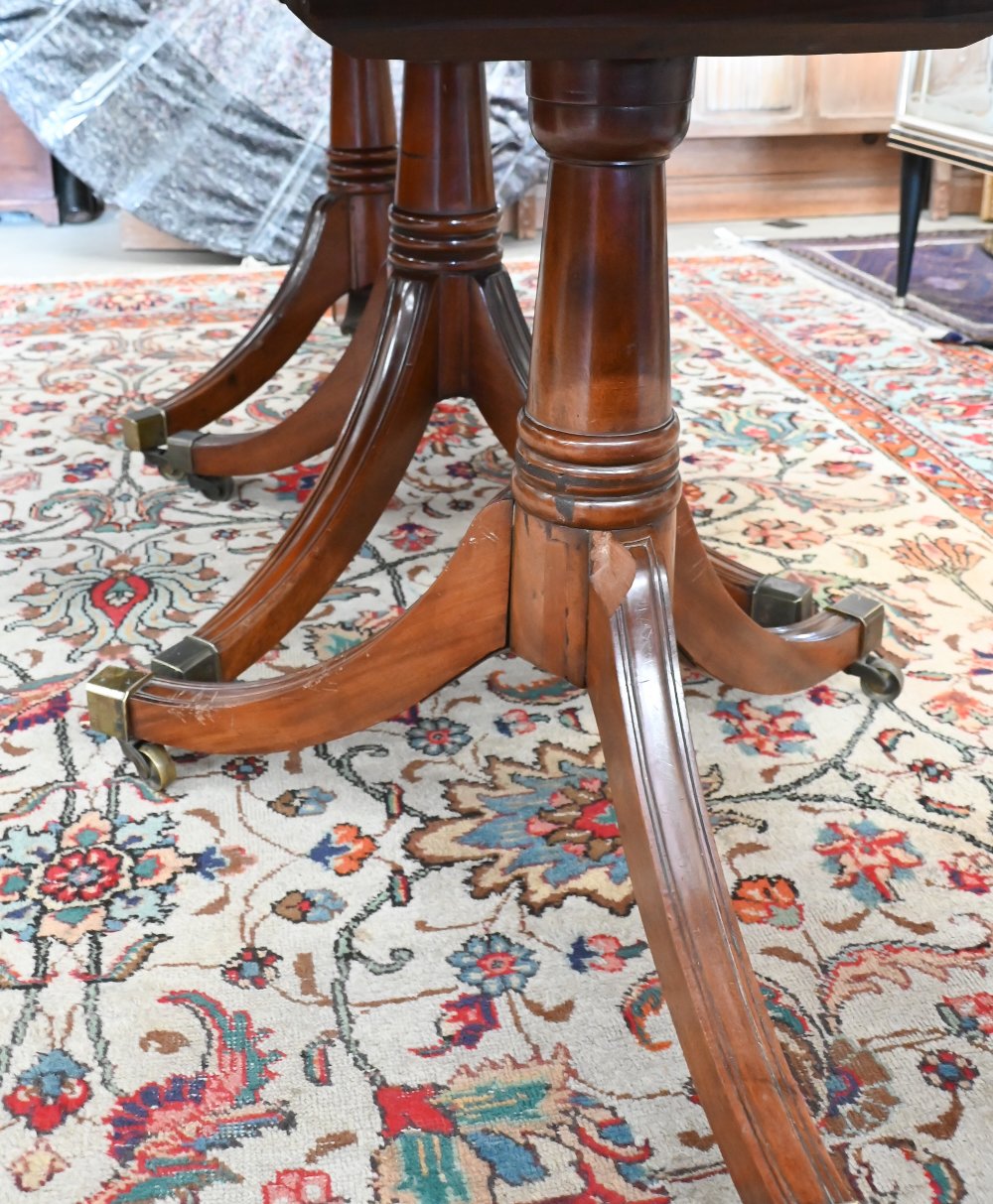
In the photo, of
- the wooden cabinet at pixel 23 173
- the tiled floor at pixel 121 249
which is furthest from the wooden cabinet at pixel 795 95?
the wooden cabinet at pixel 23 173

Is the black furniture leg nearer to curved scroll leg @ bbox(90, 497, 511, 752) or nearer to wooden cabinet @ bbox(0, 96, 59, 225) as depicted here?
curved scroll leg @ bbox(90, 497, 511, 752)

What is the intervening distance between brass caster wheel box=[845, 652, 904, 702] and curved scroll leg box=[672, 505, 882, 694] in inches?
0.5

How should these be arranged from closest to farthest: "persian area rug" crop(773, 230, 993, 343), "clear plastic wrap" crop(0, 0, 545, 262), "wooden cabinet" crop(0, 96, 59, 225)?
1. "persian area rug" crop(773, 230, 993, 343)
2. "clear plastic wrap" crop(0, 0, 545, 262)
3. "wooden cabinet" crop(0, 96, 59, 225)

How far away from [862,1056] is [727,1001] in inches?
4.7

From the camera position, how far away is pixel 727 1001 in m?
0.62

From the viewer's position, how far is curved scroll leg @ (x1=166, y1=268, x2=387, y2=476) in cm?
135

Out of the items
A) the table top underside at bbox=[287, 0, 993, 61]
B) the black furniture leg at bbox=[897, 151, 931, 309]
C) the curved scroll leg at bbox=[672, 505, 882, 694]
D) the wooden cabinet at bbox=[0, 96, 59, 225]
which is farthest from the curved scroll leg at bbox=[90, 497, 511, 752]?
the wooden cabinet at bbox=[0, 96, 59, 225]

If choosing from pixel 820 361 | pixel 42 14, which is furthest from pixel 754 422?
pixel 42 14

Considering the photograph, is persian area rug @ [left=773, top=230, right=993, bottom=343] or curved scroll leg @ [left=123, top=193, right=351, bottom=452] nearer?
curved scroll leg @ [left=123, top=193, right=351, bottom=452]

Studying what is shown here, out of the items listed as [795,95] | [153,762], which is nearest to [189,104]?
[795,95]

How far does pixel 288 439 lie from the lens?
4.58 feet

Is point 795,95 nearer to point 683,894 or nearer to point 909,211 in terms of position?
point 909,211

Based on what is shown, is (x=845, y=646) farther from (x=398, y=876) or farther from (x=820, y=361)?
(x=820, y=361)

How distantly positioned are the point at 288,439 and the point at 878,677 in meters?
0.70
